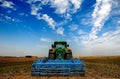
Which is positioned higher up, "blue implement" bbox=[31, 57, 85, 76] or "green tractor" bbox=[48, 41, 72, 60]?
"green tractor" bbox=[48, 41, 72, 60]

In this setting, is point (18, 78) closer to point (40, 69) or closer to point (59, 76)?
point (40, 69)

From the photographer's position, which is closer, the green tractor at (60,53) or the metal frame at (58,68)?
the metal frame at (58,68)

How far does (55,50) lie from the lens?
15555 millimetres

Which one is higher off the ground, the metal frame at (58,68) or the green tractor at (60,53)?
the green tractor at (60,53)

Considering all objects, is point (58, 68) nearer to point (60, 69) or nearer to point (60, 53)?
point (60, 69)

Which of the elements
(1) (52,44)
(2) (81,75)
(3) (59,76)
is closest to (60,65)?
(3) (59,76)

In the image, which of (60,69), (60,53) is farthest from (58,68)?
(60,53)

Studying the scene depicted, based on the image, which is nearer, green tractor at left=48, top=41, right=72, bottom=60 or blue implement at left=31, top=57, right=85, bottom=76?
blue implement at left=31, top=57, right=85, bottom=76

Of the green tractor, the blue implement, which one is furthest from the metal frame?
the green tractor

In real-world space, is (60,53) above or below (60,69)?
above

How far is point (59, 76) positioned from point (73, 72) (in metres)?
0.95

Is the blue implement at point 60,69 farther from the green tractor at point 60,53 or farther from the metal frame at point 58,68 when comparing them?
the green tractor at point 60,53

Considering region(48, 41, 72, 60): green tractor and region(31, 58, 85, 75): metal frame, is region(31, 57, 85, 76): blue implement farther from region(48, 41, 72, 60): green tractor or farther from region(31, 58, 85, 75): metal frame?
region(48, 41, 72, 60): green tractor

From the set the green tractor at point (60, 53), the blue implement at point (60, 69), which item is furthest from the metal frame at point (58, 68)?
the green tractor at point (60, 53)
